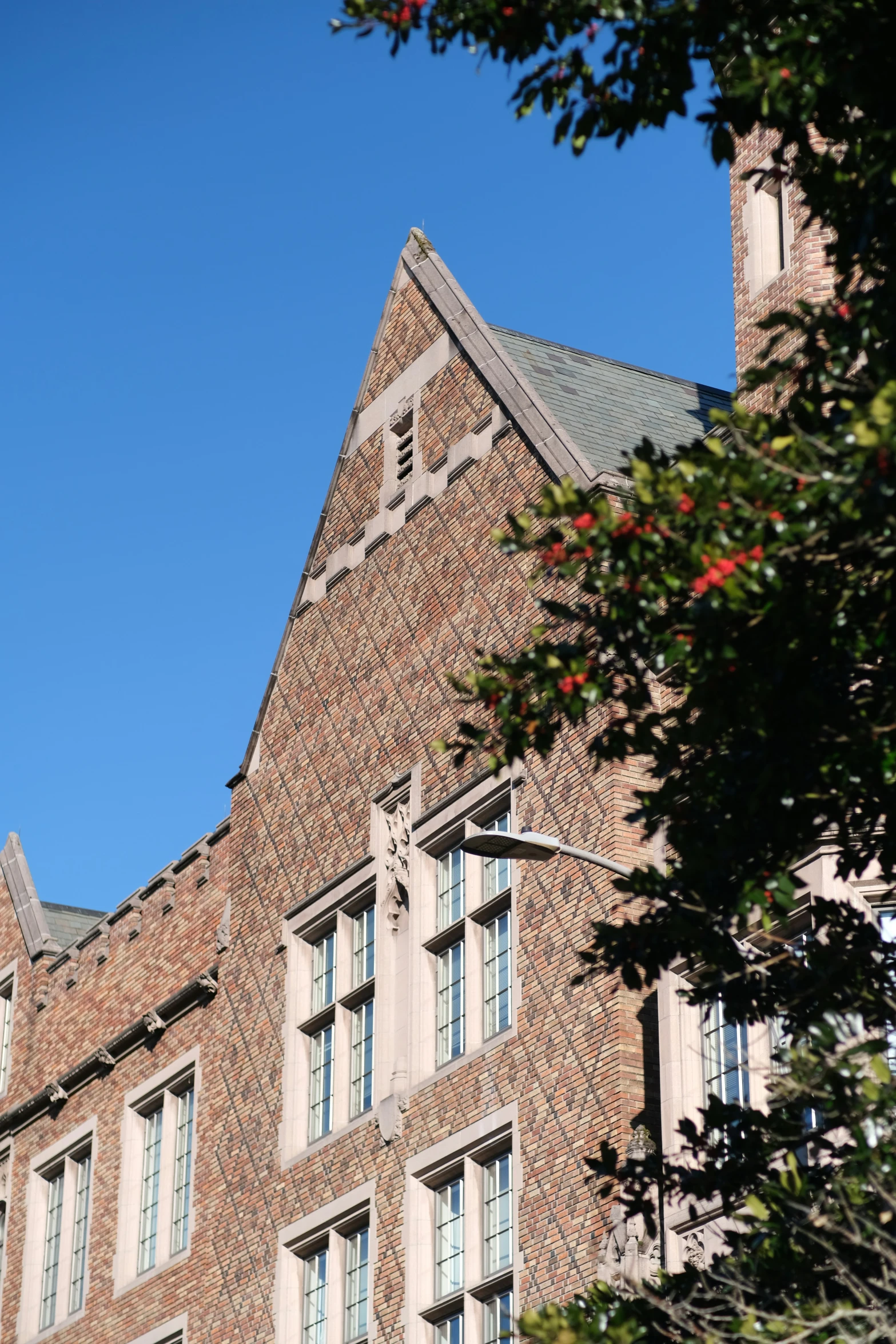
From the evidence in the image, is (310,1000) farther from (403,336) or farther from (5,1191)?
(5,1191)

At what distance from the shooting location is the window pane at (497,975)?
806 inches

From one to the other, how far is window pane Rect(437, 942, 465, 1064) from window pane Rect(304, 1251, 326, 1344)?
2830 mm

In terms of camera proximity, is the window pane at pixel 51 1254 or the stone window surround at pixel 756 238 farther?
the window pane at pixel 51 1254

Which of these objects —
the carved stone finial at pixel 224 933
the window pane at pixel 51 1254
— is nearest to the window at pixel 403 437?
the carved stone finial at pixel 224 933

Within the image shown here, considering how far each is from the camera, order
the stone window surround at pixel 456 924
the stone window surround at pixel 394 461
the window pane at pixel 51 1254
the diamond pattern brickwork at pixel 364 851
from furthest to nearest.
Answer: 1. the window pane at pixel 51 1254
2. the stone window surround at pixel 394 461
3. the stone window surround at pixel 456 924
4. the diamond pattern brickwork at pixel 364 851

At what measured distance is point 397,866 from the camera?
22.5m

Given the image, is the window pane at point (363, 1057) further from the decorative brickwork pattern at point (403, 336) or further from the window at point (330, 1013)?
the decorative brickwork pattern at point (403, 336)

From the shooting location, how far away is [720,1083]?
17.5 meters

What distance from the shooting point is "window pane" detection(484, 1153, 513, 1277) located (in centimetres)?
1944

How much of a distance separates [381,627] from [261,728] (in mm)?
2832

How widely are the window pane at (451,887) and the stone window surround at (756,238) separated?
6219 millimetres

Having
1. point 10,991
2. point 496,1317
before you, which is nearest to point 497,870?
point 496,1317

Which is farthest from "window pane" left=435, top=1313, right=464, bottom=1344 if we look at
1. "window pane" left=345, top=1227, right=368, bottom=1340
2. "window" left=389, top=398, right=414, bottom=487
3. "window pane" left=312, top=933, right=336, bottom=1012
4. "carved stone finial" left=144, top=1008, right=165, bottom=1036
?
"window" left=389, top=398, right=414, bottom=487

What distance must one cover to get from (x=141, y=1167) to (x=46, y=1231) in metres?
3.04
